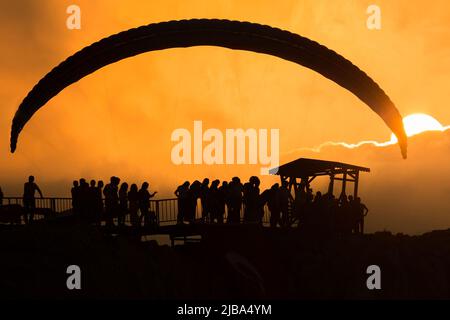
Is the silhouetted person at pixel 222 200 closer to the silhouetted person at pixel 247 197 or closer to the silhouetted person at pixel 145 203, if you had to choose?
the silhouetted person at pixel 247 197

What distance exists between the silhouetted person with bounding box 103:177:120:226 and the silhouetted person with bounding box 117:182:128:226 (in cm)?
16

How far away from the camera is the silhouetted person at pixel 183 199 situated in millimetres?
22797

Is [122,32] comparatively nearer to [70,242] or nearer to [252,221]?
[70,242]

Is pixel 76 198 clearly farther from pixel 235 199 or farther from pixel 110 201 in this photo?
pixel 235 199

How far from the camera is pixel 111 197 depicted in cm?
2258

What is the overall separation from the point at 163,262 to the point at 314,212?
659 centimetres

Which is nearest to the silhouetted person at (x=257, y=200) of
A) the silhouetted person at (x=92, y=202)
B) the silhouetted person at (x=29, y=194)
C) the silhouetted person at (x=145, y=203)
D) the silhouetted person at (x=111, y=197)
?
the silhouetted person at (x=145, y=203)

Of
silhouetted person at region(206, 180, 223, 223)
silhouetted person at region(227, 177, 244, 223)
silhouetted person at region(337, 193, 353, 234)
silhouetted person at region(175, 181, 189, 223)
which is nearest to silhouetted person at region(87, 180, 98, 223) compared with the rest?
silhouetted person at region(175, 181, 189, 223)

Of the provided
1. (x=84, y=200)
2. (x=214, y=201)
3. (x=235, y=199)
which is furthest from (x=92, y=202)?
(x=235, y=199)

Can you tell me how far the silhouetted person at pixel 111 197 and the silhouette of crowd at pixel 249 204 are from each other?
91.7 inches

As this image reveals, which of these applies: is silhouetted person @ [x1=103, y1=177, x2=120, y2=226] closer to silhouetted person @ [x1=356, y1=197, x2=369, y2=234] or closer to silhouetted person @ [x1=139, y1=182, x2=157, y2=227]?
silhouetted person @ [x1=139, y1=182, x2=157, y2=227]

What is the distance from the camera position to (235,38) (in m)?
17.3

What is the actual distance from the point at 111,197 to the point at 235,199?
4.75m
